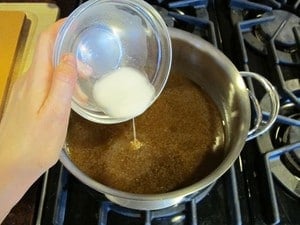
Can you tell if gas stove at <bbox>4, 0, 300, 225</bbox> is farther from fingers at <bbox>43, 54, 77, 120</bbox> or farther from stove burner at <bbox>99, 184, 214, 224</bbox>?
fingers at <bbox>43, 54, 77, 120</bbox>

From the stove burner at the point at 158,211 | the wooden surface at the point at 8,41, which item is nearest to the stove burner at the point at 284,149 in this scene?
the stove burner at the point at 158,211

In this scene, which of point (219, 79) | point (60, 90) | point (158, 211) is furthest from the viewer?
point (219, 79)

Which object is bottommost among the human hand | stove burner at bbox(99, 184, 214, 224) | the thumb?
stove burner at bbox(99, 184, 214, 224)

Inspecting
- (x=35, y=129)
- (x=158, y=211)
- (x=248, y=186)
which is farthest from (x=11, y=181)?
(x=248, y=186)

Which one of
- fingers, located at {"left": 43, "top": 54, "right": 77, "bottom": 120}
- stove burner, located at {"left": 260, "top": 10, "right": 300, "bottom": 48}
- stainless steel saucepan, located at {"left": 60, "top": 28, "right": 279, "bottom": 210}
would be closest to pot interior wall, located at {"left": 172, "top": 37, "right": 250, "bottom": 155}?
stainless steel saucepan, located at {"left": 60, "top": 28, "right": 279, "bottom": 210}

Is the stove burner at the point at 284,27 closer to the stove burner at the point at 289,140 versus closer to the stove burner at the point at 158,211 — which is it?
the stove burner at the point at 289,140

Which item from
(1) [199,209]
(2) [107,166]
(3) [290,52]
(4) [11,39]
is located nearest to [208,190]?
(1) [199,209]

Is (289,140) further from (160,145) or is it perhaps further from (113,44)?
(113,44)
